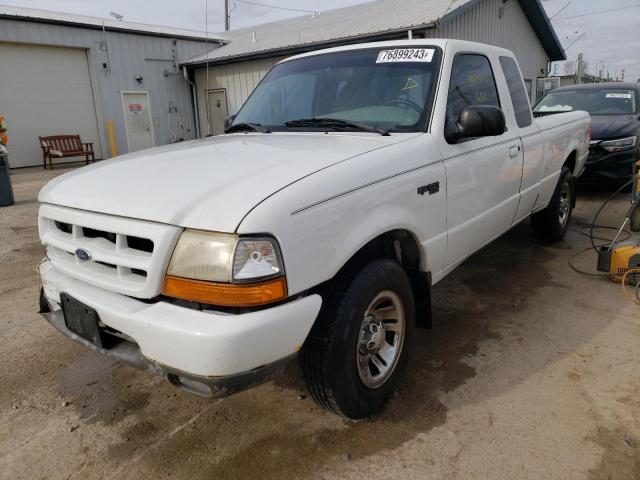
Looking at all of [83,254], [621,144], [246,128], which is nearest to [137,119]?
[621,144]

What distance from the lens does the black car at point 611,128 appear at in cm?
734

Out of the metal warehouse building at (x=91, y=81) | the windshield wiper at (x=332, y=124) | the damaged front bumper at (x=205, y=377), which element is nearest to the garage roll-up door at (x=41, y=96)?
the metal warehouse building at (x=91, y=81)

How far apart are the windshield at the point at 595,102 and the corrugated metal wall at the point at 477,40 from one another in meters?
4.15

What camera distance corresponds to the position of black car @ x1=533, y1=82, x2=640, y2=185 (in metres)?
7.34

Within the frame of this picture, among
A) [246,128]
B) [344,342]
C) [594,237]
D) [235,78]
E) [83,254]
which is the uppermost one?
[235,78]

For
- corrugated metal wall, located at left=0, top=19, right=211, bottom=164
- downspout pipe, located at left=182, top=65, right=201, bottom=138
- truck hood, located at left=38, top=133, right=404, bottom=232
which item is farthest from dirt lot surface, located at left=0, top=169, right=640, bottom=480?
downspout pipe, located at left=182, top=65, right=201, bottom=138

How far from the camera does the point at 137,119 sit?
16297mm

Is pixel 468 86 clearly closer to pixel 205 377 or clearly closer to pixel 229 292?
pixel 229 292

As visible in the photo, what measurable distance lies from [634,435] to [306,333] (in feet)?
5.61

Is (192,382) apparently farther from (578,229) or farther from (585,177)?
(585,177)

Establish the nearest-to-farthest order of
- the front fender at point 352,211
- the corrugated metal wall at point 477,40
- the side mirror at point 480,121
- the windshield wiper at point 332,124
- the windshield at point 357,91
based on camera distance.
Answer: the front fender at point 352,211 < the side mirror at point 480,121 < the windshield wiper at point 332,124 < the windshield at point 357,91 < the corrugated metal wall at point 477,40

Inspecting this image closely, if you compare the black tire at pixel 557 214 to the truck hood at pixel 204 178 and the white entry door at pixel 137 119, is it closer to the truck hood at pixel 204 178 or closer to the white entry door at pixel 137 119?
the truck hood at pixel 204 178

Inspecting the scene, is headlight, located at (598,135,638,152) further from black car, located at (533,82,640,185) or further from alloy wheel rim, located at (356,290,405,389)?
alloy wheel rim, located at (356,290,405,389)

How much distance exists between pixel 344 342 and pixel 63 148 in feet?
48.8
